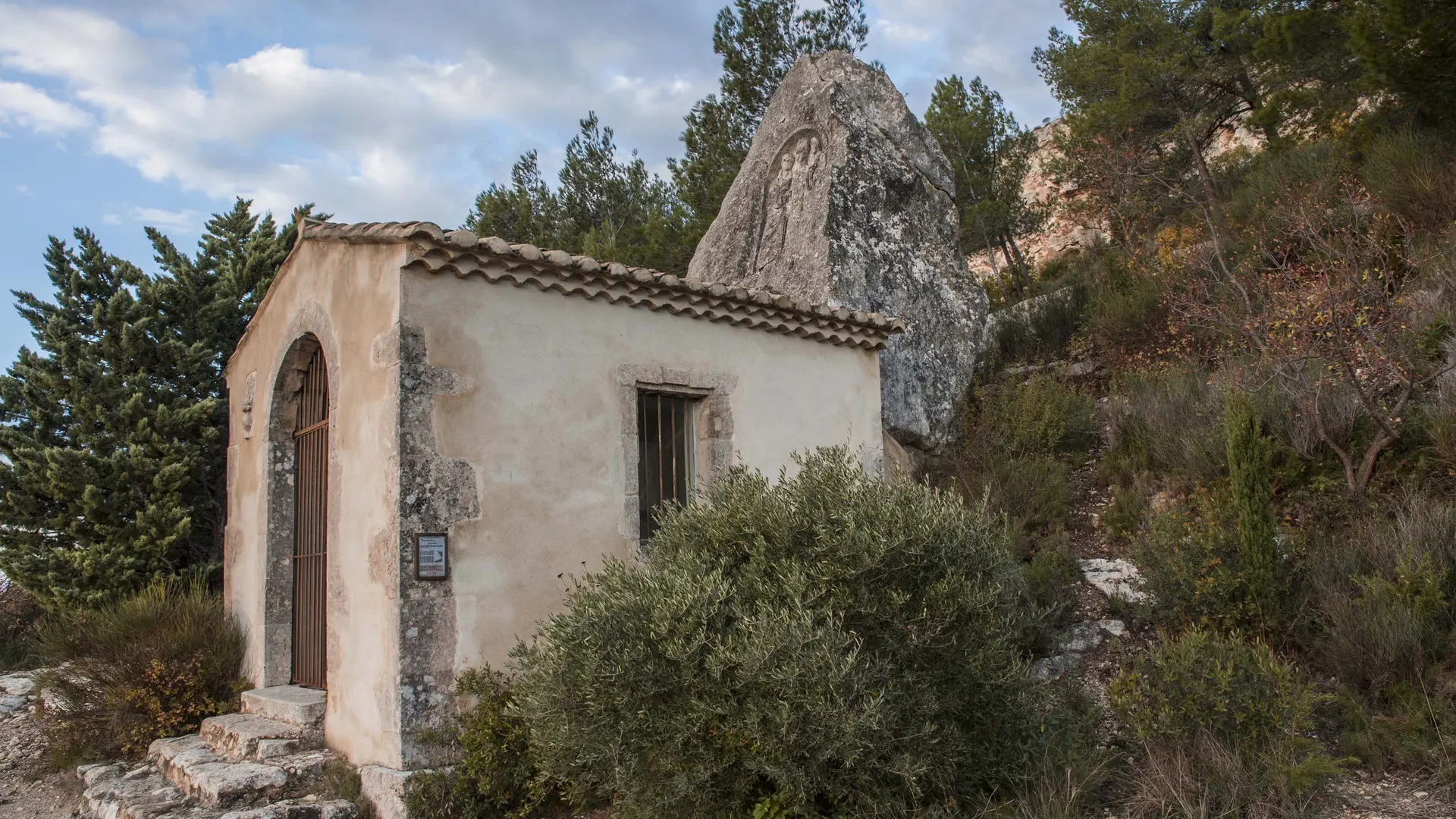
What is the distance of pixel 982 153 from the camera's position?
17719 mm

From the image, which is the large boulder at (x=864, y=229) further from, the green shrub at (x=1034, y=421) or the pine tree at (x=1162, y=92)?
the pine tree at (x=1162, y=92)

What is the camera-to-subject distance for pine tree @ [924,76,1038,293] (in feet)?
56.8

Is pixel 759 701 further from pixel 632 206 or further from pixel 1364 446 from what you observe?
pixel 632 206

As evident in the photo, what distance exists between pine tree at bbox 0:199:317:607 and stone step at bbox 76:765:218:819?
10.1ft

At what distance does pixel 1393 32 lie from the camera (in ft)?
Answer: 31.8

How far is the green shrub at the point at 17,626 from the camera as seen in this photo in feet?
33.8

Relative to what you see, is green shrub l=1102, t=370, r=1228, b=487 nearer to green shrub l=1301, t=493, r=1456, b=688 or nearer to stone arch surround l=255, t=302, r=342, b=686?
green shrub l=1301, t=493, r=1456, b=688

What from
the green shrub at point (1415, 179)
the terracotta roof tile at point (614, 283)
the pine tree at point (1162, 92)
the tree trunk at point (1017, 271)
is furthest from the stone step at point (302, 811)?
the tree trunk at point (1017, 271)

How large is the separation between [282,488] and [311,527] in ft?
1.38

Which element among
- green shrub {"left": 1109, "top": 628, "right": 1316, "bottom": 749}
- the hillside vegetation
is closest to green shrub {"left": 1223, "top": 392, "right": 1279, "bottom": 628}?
the hillside vegetation

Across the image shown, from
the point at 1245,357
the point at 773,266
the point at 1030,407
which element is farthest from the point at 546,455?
the point at 1245,357

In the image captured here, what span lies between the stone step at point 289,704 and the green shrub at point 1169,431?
7.11 meters

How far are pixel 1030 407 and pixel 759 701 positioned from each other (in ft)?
22.4

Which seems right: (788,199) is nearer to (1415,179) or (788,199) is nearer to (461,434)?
(461,434)
